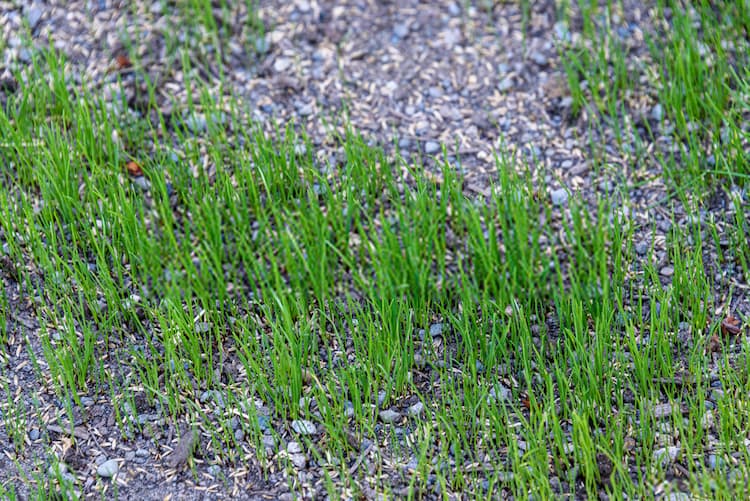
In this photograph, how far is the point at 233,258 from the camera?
399cm

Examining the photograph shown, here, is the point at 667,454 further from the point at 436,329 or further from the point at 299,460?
the point at 299,460

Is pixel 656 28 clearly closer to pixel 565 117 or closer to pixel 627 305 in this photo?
pixel 565 117

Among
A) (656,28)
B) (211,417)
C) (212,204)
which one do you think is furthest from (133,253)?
(656,28)

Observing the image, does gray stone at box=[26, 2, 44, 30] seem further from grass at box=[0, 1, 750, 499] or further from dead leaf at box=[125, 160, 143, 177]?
dead leaf at box=[125, 160, 143, 177]

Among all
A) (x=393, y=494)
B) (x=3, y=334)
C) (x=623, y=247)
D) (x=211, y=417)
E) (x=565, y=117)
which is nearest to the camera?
(x=393, y=494)

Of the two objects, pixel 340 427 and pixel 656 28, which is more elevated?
pixel 656 28

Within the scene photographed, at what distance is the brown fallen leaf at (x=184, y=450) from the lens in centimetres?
323

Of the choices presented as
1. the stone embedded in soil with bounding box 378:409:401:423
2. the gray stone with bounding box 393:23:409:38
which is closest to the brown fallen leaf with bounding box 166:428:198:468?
the stone embedded in soil with bounding box 378:409:401:423

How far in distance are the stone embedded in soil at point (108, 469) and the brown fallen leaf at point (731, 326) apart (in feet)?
7.38

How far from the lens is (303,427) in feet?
10.9

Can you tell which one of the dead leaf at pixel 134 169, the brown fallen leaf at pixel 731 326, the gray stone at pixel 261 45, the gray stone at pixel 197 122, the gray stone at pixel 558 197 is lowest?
the brown fallen leaf at pixel 731 326

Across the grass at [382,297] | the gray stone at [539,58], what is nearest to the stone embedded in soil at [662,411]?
the grass at [382,297]

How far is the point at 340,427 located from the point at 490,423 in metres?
0.51

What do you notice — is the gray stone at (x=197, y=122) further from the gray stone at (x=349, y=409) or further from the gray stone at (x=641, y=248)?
the gray stone at (x=641, y=248)
